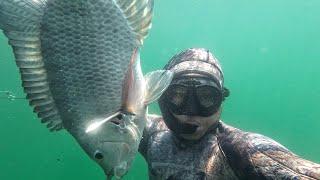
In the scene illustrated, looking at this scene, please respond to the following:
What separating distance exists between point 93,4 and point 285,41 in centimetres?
7934

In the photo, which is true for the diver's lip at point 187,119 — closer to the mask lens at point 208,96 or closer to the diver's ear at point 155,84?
the mask lens at point 208,96

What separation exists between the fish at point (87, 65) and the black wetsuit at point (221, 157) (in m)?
0.99

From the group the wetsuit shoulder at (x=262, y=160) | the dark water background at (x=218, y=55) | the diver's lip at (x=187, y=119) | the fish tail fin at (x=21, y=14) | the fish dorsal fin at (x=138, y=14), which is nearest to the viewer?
the fish tail fin at (x=21, y=14)

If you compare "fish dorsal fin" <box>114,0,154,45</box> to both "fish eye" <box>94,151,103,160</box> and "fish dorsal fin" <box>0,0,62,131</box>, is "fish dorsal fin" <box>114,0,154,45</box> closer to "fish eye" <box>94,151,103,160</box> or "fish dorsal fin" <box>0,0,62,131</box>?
"fish dorsal fin" <box>0,0,62,131</box>

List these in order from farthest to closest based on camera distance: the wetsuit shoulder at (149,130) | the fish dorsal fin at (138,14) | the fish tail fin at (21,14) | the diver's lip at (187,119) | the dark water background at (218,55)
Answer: the dark water background at (218,55) → the wetsuit shoulder at (149,130) → the diver's lip at (187,119) → the fish dorsal fin at (138,14) → the fish tail fin at (21,14)

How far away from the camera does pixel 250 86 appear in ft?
301

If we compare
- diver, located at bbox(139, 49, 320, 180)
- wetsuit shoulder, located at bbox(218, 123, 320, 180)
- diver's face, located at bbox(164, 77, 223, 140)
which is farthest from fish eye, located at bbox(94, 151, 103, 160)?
diver's face, located at bbox(164, 77, 223, 140)

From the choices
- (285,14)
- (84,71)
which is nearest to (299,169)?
(84,71)

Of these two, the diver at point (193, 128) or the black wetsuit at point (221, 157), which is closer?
the black wetsuit at point (221, 157)

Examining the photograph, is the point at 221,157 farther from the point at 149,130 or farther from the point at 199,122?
the point at 149,130

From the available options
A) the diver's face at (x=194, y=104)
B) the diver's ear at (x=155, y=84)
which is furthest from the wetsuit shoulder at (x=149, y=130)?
the diver's ear at (x=155, y=84)

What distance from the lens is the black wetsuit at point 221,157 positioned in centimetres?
239

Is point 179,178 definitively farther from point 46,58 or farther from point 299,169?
point 46,58

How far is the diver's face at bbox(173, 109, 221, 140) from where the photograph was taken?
11.2ft
